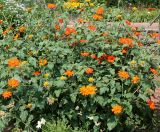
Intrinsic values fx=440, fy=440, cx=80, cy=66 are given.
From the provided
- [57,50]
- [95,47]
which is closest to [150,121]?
[95,47]

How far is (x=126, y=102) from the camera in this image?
3.49 meters

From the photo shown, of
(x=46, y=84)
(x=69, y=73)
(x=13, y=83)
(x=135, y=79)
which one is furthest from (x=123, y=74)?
(x=13, y=83)

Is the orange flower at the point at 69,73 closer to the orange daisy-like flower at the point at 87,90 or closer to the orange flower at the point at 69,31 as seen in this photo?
the orange daisy-like flower at the point at 87,90

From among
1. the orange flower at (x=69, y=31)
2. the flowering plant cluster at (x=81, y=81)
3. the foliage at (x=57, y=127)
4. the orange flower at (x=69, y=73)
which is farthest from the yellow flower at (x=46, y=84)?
the orange flower at (x=69, y=31)

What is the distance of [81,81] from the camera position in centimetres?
358

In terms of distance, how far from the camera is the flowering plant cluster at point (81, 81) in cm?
350

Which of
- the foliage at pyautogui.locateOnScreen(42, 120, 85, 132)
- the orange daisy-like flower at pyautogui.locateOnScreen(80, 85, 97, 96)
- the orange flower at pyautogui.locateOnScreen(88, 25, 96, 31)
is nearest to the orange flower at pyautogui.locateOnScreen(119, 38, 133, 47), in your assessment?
the orange flower at pyautogui.locateOnScreen(88, 25, 96, 31)

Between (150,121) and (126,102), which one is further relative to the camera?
Result: (150,121)

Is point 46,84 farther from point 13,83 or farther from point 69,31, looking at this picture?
point 69,31

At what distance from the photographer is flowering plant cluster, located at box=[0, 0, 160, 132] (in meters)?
3.50

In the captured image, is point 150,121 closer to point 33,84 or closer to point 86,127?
point 86,127

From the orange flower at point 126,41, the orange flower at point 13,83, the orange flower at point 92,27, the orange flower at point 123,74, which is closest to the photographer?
the orange flower at point 13,83

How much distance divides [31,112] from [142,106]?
942 millimetres

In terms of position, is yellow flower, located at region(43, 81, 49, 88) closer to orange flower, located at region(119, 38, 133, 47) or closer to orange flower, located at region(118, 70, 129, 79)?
orange flower, located at region(118, 70, 129, 79)
